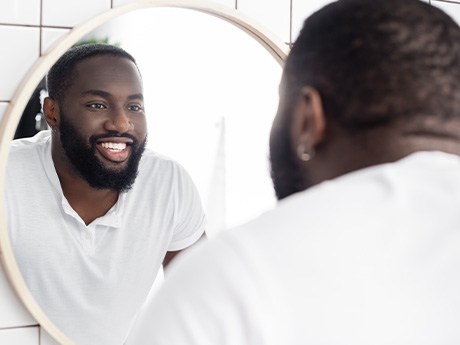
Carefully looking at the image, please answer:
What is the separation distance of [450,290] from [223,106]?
2.97 ft

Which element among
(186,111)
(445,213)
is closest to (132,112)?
(186,111)

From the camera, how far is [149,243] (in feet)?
4.28

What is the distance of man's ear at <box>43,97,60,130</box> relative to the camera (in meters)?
1.19

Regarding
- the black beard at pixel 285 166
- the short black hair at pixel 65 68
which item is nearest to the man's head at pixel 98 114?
the short black hair at pixel 65 68

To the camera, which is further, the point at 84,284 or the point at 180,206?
the point at 180,206

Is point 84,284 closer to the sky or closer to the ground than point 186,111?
closer to the ground

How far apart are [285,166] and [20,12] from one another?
71 centimetres

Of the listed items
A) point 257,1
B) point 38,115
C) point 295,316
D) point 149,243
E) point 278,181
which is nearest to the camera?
point 295,316

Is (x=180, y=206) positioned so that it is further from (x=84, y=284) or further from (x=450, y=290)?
(x=450, y=290)

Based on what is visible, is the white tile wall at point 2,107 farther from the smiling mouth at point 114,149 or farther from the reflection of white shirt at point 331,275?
the reflection of white shirt at point 331,275

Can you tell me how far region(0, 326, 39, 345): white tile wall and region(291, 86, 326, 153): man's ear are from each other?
748mm

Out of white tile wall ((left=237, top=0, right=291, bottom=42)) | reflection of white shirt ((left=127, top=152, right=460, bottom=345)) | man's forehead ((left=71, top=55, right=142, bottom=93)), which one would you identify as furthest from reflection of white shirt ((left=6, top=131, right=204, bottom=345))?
reflection of white shirt ((left=127, top=152, right=460, bottom=345))

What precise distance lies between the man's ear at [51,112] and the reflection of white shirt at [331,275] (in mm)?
738

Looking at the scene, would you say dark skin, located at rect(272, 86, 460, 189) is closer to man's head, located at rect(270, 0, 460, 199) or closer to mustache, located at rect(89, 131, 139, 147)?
man's head, located at rect(270, 0, 460, 199)
